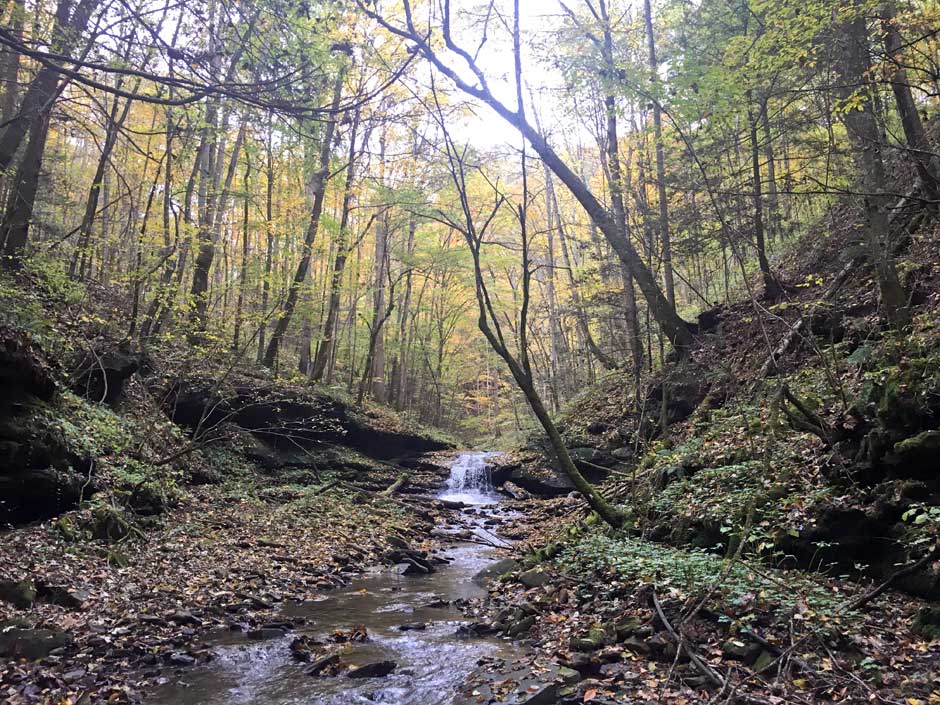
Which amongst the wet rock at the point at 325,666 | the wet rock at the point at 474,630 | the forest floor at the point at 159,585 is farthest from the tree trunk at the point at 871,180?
the forest floor at the point at 159,585

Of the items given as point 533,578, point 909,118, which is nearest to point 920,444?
point 533,578

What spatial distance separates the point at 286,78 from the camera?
486 cm

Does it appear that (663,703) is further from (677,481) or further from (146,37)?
(146,37)

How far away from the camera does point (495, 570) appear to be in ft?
31.2

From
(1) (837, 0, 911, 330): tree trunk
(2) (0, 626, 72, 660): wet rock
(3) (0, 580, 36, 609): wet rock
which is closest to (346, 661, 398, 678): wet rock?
→ (2) (0, 626, 72, 660): wet rock

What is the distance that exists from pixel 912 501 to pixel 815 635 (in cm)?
171

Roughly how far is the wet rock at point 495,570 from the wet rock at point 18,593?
5.82m

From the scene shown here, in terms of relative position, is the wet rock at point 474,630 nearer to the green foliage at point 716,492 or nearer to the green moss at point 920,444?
the green foliage at point 716,492

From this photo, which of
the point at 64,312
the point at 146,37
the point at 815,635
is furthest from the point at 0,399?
the point at 815,635

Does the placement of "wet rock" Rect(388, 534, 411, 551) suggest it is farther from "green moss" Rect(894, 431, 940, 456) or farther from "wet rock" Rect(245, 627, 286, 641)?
"green moss" Rect(894, 431, 940, 456)

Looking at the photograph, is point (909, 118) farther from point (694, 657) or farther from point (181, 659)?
point (181, 659)

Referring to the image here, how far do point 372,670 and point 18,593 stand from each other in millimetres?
3898

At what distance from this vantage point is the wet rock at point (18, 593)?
582 centimetres

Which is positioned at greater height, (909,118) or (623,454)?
(909,118)
